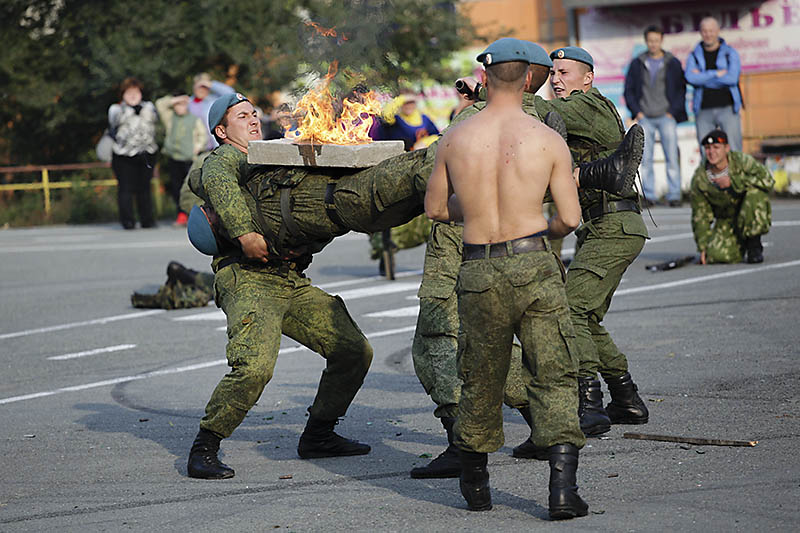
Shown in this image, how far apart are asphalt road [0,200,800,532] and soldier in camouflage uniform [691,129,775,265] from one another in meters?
0.27

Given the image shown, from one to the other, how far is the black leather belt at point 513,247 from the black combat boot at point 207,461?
1.92m

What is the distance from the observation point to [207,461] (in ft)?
21.1

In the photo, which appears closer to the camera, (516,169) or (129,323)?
(516,169)

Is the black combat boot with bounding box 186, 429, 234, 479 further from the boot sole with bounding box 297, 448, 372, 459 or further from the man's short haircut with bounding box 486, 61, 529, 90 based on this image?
the man's short haircut with bounding box 486, 61, 529, 90

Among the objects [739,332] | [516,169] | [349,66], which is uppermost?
[349,66]

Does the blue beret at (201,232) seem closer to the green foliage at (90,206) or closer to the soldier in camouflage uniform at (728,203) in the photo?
the soldier in camouflage uniform at (728,203)

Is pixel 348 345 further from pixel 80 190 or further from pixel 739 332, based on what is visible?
pixel 80 190

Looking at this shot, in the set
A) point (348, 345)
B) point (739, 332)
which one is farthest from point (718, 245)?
point (348, 345)

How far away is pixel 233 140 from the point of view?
6961 millimetres

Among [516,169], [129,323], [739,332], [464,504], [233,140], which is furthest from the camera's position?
[129,323]

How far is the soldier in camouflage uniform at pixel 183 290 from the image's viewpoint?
13320mm

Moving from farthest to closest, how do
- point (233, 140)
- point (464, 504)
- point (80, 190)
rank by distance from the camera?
point (80, 190)
point (233, 140)
point (464, 504)

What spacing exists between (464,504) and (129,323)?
748 centimetres

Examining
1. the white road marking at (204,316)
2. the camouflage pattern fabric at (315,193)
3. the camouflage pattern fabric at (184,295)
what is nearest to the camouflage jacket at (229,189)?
the camouflage pattern fabric at (315,193)
